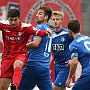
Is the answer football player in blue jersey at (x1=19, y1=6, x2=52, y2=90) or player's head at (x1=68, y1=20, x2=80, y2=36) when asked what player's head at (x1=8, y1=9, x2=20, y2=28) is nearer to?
football player in blue jersey at (x1=19, y1=6, x2=52, y2=90)

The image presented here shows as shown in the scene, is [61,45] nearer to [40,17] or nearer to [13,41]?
[40,17]

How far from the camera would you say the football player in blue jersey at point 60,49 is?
10328 mm

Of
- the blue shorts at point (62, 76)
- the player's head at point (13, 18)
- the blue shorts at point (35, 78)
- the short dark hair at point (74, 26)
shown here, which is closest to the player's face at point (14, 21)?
the player's head at point (13, 18)

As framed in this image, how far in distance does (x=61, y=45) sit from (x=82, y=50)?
75.3 inches

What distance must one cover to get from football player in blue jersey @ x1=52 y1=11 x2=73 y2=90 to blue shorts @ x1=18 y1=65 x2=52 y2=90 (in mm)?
1113

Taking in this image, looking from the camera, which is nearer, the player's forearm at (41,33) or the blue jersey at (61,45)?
the player's forearm at (41,33)

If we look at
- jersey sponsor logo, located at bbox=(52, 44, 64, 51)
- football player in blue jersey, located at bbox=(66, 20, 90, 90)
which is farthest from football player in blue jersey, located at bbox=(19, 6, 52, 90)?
jersey sponsor logo, located at bbox=(52, 44, 64, 51)

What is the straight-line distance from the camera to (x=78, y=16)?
58.1 ft

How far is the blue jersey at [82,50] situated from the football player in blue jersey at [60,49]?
1810 millimetres

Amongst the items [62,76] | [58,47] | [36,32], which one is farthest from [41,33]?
[62,76]

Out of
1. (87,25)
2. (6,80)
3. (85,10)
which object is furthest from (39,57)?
(85,10)

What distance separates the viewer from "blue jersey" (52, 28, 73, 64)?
10.3 meters

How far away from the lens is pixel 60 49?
10.3 m

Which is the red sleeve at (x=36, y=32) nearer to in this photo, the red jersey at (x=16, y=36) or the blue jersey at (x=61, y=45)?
the red jersey at (x=16, y=36)
